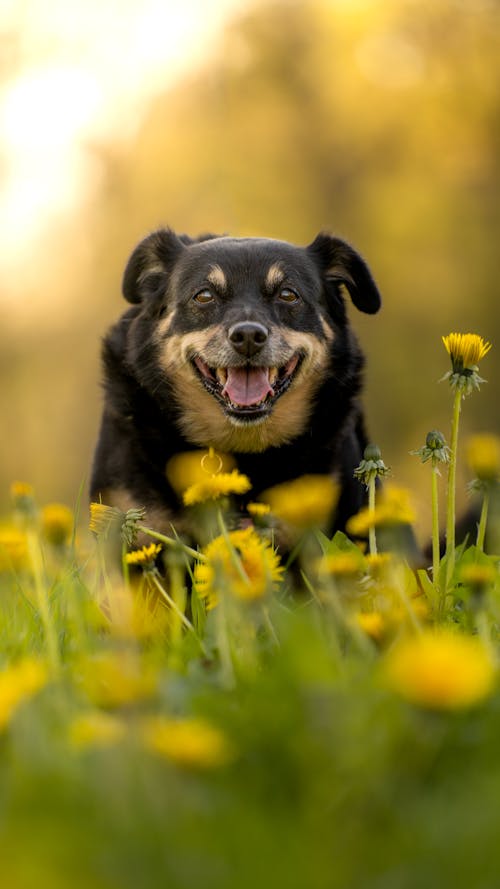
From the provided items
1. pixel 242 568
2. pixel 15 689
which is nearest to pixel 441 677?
pixel 15 689

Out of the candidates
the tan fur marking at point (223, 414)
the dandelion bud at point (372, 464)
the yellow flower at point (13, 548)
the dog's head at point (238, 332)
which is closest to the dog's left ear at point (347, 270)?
the dog's head at point (238, 332)

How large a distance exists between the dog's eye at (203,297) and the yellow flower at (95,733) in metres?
3.37

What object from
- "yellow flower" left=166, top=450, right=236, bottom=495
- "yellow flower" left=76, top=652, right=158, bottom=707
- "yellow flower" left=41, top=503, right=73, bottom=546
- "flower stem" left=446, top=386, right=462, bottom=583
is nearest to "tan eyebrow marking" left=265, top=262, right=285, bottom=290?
"yellow flower" left=166, top=450, right=236, bottom=495

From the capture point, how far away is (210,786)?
49.1 inches

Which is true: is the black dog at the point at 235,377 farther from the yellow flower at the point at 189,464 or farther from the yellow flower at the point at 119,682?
the yellow flower at the point at 119,682

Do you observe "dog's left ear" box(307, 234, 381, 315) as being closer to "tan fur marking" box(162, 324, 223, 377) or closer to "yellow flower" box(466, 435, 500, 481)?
"tan fur marking" box(162, 324, 223, 377)

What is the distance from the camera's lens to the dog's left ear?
4816 millimetres

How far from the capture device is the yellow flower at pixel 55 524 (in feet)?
6.93

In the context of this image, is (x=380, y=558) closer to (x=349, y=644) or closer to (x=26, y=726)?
(x=349, y=644)

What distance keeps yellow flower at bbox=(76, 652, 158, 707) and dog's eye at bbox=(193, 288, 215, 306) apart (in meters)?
2.96

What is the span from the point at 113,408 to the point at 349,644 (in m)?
2.59

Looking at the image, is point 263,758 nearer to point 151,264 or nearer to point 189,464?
point 189,464

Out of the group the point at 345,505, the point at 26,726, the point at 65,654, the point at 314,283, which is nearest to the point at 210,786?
the point at 26,726

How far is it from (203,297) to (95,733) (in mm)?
3513
